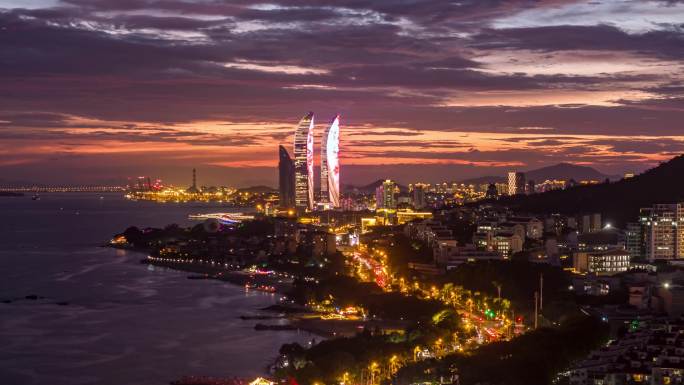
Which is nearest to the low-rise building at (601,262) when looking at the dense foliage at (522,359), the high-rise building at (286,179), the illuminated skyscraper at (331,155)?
the dense foliage at (522,359)


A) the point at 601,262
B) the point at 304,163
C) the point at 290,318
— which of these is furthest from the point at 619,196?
the point at 304,163

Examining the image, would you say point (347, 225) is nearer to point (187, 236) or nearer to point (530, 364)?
point (187, 236)

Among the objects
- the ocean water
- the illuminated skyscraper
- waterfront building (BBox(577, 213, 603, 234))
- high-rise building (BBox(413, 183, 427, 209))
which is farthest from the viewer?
high-rise building (BBox(413, 183, 427, 209))

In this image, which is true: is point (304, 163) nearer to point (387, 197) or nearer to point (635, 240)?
point (387, 197)

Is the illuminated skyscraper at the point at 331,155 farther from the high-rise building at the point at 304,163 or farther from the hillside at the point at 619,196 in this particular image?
the hillside at the point at 619,196

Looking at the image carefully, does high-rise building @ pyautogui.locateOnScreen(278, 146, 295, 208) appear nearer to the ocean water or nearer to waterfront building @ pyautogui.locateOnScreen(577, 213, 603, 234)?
the ocean water

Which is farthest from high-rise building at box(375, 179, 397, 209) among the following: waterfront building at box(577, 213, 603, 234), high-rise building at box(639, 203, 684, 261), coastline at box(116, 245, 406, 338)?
high-rise building at box(639, 203, 684, 261)
